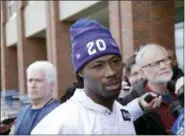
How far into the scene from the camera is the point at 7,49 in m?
24.1

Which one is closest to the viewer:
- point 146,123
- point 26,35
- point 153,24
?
point 146,123

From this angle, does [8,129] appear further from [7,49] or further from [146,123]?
[7,49]

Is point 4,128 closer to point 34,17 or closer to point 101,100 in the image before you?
point 101,100

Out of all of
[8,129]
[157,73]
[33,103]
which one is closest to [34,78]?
[33,103]

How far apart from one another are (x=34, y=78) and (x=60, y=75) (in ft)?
34.3

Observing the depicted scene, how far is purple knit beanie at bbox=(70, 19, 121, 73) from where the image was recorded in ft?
5.89

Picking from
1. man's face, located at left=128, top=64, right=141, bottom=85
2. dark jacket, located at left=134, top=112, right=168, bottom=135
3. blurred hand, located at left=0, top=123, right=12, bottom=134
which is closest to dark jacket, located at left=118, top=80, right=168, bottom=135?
dark jacket, located at left=134, top=112, right=168, bottom=135

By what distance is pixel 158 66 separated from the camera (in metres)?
3.02

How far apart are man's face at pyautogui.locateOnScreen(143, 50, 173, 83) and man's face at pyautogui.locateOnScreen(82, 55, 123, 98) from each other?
1.25 meters

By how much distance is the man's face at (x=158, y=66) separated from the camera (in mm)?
3004

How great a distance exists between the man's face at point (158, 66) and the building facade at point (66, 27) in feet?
15.8

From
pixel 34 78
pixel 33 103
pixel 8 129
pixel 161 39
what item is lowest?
pixel 8 129

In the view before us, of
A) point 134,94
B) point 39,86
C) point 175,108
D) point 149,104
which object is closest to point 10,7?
point 39,86

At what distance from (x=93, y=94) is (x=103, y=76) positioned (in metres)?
0.11
